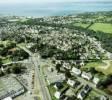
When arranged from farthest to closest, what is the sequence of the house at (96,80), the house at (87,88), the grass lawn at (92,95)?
the house at (96,80), the house at (87,88), the grass lawn at (92,95)

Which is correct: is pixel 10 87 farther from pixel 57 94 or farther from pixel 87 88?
pixel 87 88

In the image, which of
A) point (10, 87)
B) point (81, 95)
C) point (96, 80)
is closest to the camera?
point (81, 95)

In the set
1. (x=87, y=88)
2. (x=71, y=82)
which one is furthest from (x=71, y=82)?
(x=87, y=88)

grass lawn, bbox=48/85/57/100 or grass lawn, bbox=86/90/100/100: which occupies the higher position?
grass lawn, bbox=48/85/57/100

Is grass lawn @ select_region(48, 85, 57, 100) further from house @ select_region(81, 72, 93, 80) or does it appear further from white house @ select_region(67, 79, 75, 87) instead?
house @ select_region(81, 72, 93, 80)

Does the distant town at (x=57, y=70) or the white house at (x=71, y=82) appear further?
the white house at (x=71, y=82)

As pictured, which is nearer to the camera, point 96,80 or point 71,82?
point 71,82

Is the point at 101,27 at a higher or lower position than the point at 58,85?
lower

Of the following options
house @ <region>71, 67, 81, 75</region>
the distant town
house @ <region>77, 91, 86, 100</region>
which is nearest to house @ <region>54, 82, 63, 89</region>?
the distant town

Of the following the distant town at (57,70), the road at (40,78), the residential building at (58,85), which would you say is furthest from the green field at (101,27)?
the residential building at (58,85)

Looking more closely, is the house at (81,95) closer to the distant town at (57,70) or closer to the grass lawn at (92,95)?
the distant town at (57,70)

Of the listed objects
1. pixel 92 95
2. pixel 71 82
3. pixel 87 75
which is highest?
pixel 71 82
